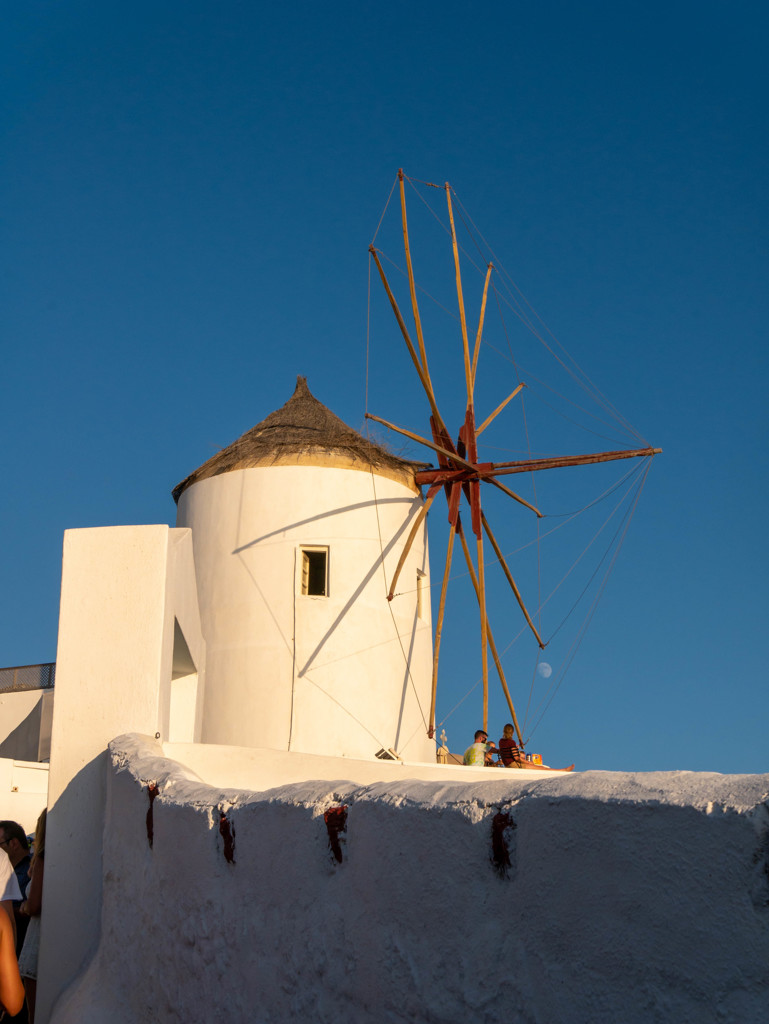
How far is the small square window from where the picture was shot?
13.1 meters

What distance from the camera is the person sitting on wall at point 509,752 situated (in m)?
10.9

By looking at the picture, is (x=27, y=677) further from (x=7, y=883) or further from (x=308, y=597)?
(x=7, y=883)

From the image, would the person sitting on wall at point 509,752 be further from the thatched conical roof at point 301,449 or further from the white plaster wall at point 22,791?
the white plaster wall at point 22,791

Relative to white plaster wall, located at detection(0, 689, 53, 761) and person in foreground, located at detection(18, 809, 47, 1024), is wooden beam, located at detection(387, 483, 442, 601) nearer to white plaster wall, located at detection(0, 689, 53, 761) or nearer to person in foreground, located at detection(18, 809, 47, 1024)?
white plaster wall, located at detection(0, 689, 53, 761)

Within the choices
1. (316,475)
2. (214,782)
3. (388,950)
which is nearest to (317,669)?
(316,475)

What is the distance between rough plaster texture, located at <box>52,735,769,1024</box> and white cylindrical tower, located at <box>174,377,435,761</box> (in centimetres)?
836

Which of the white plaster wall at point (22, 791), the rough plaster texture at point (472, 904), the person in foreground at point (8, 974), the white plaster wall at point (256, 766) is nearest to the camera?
the rough plaster texture at point (472, 904)

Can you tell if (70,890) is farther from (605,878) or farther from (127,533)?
(605,878)

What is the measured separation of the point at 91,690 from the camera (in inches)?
233

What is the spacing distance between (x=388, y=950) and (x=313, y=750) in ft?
32.2

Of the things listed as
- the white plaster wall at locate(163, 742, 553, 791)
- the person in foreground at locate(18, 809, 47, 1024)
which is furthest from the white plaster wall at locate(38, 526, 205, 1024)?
the white plaster wall at locate(163, 742, 553, 791)

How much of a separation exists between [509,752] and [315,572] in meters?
3.73

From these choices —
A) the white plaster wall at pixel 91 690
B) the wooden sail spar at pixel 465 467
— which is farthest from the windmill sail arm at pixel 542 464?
the white plaster wall at pixel 91 690

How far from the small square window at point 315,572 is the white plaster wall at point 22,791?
12.5 ft
